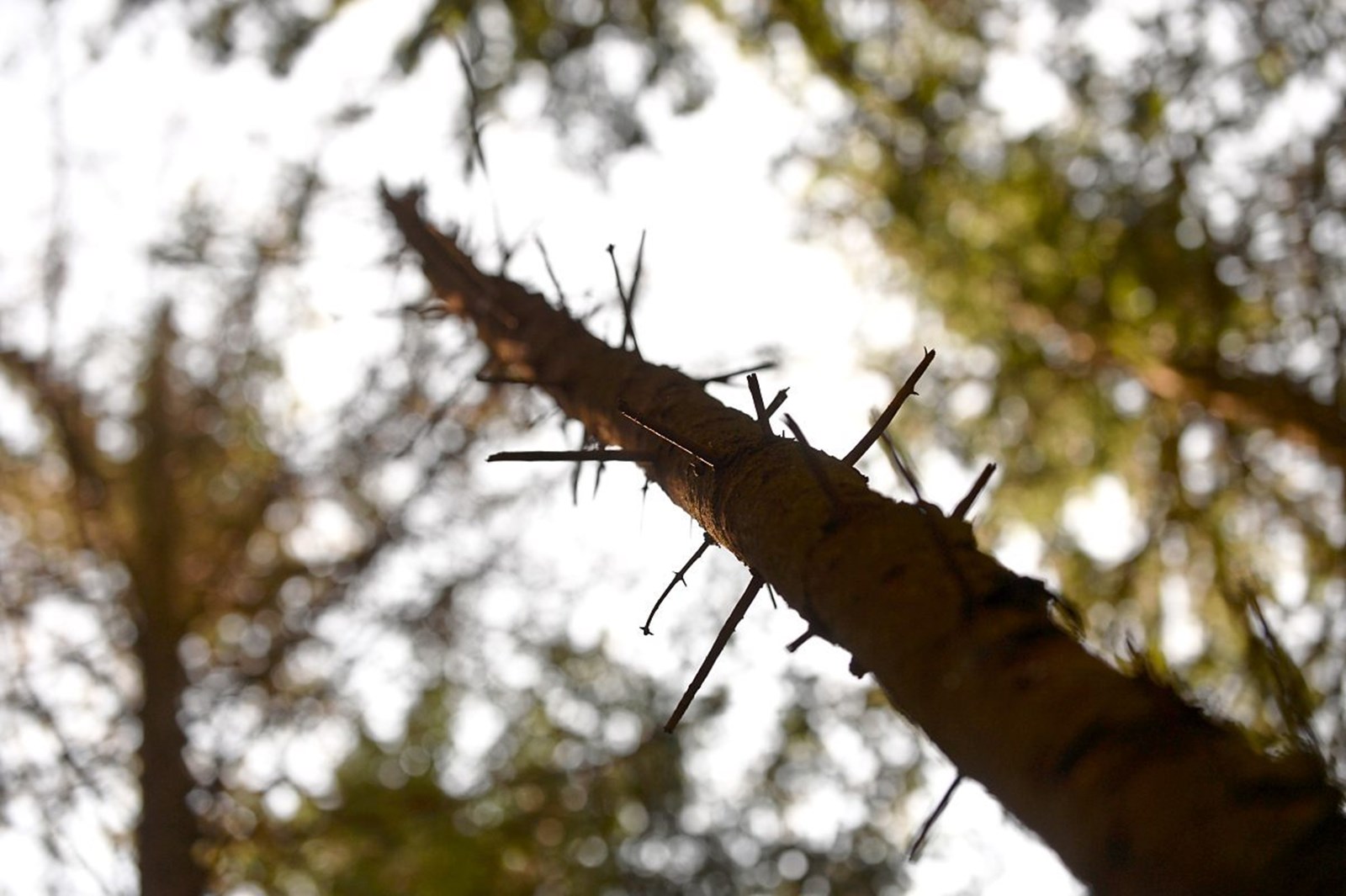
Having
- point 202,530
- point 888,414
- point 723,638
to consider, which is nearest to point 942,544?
point 888,414

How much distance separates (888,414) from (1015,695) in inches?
28.7

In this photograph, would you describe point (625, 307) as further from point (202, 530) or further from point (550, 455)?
point (202, 530)

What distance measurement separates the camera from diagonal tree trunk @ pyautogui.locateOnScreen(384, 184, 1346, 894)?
1.10m

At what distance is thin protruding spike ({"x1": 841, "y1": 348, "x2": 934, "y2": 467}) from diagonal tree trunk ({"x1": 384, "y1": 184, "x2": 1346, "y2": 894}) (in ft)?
0.26

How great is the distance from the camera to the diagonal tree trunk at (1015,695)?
3.60ft

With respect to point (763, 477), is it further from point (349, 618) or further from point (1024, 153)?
point (1024, 153)

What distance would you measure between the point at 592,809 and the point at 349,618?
86.1 inches

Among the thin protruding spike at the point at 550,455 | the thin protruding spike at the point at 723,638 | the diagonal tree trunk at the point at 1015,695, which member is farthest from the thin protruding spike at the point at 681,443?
the thin protruding spike at the point at 723,638

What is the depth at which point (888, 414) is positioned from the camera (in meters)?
1.92

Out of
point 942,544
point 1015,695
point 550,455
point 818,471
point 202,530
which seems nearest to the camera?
point 1015,695

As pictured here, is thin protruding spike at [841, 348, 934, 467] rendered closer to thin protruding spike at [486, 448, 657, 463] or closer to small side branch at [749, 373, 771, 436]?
small side branch at [749, 373, 771, 436]

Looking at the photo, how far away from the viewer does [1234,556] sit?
6.78m

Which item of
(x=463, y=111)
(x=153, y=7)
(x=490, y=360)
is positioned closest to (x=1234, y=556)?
(x=490, y=360)

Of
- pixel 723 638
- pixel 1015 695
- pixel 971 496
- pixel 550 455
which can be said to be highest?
pixel 550 455
